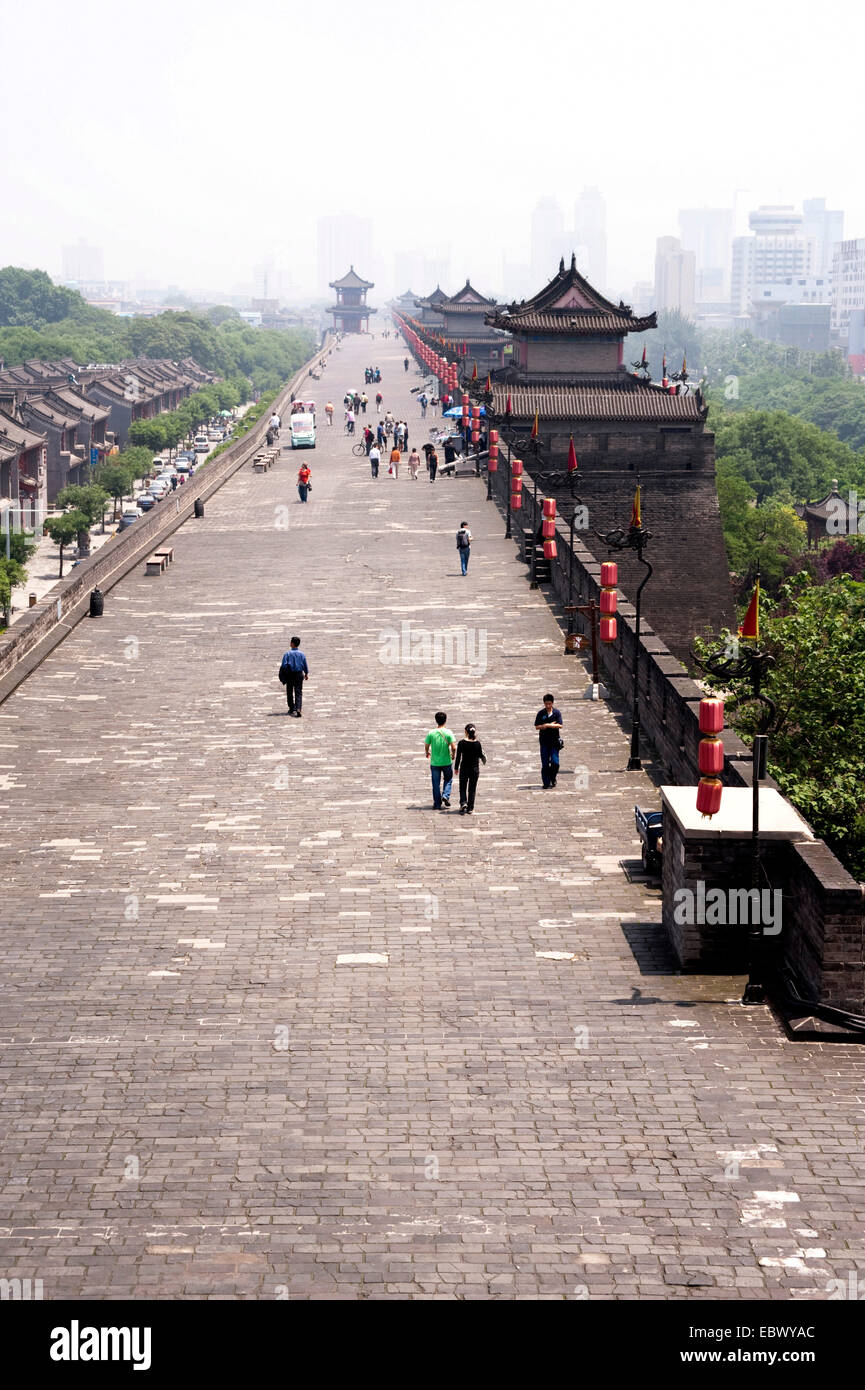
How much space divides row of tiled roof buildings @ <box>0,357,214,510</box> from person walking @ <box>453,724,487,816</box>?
5841 cm

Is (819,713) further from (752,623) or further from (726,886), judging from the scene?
(726,886)

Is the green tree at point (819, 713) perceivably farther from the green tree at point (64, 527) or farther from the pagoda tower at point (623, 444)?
the green tree at point (64, 527)

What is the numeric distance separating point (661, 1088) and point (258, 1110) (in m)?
2.42

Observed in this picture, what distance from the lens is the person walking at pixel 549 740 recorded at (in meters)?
16.9

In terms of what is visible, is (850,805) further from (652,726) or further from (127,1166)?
(127,1166)

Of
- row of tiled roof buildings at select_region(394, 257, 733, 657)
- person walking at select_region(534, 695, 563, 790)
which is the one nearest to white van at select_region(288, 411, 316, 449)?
row of tiled roof buildings at select_region(394, 257, 733, 657)

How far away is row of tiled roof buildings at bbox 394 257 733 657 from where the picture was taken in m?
40.9

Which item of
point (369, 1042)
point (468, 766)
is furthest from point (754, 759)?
point (468, 766)

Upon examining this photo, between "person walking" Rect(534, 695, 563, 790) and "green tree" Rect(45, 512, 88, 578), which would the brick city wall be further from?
"green tree" Rect(45, 512, 88, 578)

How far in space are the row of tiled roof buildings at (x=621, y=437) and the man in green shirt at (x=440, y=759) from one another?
66.6ft

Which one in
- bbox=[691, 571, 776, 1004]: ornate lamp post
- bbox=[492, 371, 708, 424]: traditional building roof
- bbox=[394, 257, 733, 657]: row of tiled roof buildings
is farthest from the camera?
bbox=[492, 371, 708, 424]: traditional building roof

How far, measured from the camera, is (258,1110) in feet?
33.1

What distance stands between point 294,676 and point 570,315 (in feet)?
112

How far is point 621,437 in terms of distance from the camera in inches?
1694
